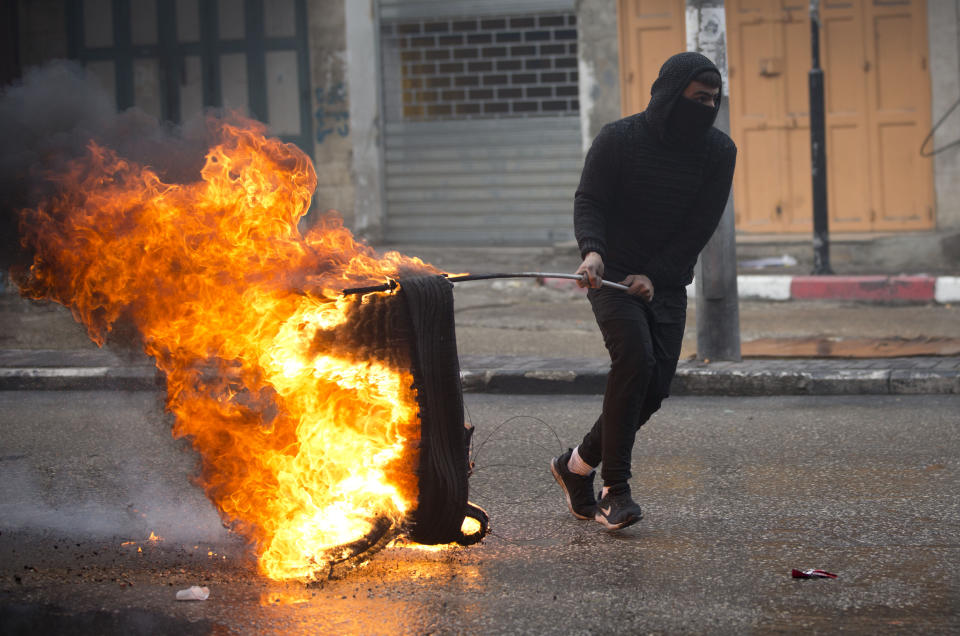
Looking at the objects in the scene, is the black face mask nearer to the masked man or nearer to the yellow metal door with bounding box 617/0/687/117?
the masked man

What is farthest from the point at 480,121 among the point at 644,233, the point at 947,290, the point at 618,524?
the point at 618,524

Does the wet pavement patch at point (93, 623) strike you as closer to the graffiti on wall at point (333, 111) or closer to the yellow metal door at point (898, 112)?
the graffiti on wall at point (333, 111)

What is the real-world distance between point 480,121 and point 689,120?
31.9 ft

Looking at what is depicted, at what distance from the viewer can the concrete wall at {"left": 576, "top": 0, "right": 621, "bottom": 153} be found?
1327cm

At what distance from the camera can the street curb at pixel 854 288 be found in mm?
10500

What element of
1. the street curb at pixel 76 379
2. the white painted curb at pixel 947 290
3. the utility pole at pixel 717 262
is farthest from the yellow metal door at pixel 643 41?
the street curb at pixel 76 379

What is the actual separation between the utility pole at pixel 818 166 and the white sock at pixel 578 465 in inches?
299

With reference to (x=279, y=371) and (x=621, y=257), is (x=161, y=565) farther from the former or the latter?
(x=621, y=257)

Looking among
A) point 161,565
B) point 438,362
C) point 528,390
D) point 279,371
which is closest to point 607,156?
point 438,362

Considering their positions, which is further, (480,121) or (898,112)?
(480,121)

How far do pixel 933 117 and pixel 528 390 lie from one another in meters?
7.31

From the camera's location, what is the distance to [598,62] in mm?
13328

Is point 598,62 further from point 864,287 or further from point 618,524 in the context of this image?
point 618,524

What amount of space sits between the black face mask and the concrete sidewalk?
3277 millimetres
